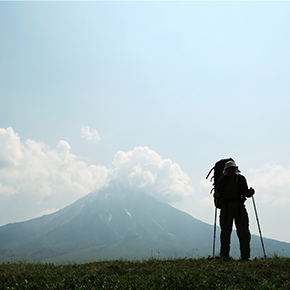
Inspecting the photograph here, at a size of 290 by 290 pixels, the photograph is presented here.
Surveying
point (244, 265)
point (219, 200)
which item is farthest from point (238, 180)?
point (244, 265)

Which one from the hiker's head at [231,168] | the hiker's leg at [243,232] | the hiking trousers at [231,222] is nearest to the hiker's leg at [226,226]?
the hiking trousers at [231,222]

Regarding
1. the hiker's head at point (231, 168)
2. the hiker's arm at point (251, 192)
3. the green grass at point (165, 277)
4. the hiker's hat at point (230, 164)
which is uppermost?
the hiker's hat at point (230, 164)

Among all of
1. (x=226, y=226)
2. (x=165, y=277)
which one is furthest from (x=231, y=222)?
(x=165, y=277)

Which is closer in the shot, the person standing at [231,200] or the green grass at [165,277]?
the green grass at [165,277]

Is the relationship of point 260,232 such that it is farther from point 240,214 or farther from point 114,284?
point 114,284

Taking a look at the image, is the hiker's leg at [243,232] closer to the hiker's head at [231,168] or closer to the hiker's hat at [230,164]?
the hiker's head at [231,168]

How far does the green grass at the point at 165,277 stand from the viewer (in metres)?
6.29

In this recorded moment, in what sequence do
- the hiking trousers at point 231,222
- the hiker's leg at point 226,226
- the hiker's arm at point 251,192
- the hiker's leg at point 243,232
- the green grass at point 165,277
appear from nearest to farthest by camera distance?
the green grass at point 165,277
the hiker's leg at point 243,232
the hiking trousers at point 231,222
the hiker's leg at point 226,226
the hiker's arm at point 251,192

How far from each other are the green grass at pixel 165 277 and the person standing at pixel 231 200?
2.00 metres

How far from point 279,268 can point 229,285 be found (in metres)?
2.06

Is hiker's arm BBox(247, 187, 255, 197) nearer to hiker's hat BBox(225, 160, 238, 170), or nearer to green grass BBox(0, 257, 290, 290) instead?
hiker's hat BBox(225, 160, 238, 170)

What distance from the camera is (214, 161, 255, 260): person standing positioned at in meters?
9.81

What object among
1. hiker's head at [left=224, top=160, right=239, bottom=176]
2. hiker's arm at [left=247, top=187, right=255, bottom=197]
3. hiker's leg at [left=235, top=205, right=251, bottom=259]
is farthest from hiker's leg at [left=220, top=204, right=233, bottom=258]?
hiker's head at [left=224, top=160, right=239, bottom=176]

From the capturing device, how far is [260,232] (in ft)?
35.8
